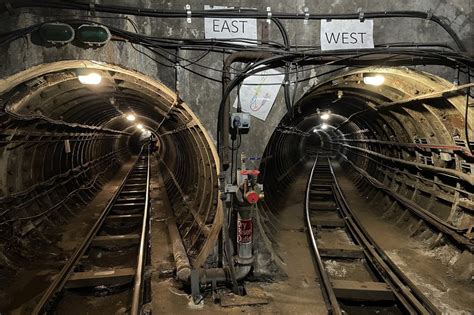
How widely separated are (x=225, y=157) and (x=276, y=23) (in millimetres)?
2073

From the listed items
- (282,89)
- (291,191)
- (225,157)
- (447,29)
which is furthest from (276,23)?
(291,191)

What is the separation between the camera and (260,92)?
206 inches

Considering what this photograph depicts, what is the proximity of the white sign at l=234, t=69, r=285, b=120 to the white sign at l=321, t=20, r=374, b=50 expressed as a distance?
2.72ft

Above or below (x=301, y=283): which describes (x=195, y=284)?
above

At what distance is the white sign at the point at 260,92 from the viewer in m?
5.18

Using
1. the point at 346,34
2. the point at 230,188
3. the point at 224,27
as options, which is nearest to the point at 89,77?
the point at 224,27

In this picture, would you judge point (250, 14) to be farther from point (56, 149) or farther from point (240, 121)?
point (56, 149)

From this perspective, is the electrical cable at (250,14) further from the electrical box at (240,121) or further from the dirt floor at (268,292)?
the dirt floor at (268,292)

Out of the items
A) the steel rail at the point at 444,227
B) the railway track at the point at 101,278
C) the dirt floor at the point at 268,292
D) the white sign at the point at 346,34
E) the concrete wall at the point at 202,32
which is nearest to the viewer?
the concrete wall at the point at 202,32

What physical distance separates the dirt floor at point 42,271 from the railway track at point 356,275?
4.53 metres

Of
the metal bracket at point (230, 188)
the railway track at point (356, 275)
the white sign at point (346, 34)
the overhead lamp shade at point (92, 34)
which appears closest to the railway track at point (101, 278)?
the metal bracket at point (230, 188)

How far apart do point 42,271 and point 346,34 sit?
651 centimetres

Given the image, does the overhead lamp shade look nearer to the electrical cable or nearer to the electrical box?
the electrical cable

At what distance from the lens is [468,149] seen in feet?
17.7
